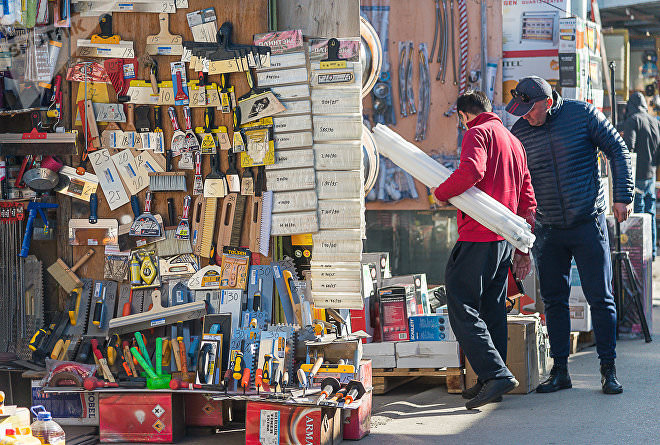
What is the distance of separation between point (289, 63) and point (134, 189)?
1.34 metres

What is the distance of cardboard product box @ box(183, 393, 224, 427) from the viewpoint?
583cm

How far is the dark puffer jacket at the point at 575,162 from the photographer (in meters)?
6.47

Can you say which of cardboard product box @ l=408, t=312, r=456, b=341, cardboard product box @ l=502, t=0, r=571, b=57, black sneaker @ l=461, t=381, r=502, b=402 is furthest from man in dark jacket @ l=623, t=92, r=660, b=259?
black sneaker @ l=461, t=381, r=502, b=402

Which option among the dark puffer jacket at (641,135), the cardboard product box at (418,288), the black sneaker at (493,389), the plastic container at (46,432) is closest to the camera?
the plastic container at (46,432)

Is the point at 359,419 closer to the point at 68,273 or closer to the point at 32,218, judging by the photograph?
the point at 68,273

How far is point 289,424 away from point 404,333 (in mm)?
1849

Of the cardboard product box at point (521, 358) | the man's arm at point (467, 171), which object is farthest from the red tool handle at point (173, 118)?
the cardboard product box at point (521, 358)

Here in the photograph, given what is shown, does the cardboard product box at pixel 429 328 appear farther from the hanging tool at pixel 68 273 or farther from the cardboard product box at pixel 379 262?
the hanging tool at pixel 68 273

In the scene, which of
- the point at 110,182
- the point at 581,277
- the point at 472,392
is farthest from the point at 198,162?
the point at 581,277

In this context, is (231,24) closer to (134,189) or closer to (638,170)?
(134,189)

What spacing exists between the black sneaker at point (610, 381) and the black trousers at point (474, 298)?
37.0 inches

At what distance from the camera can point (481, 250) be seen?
5.88m

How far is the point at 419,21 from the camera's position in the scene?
9500 millimetres

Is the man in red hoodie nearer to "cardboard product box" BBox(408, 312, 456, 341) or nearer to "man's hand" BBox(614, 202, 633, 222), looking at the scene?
"cardboard product box" BBox(408, 312, 456, 341)
